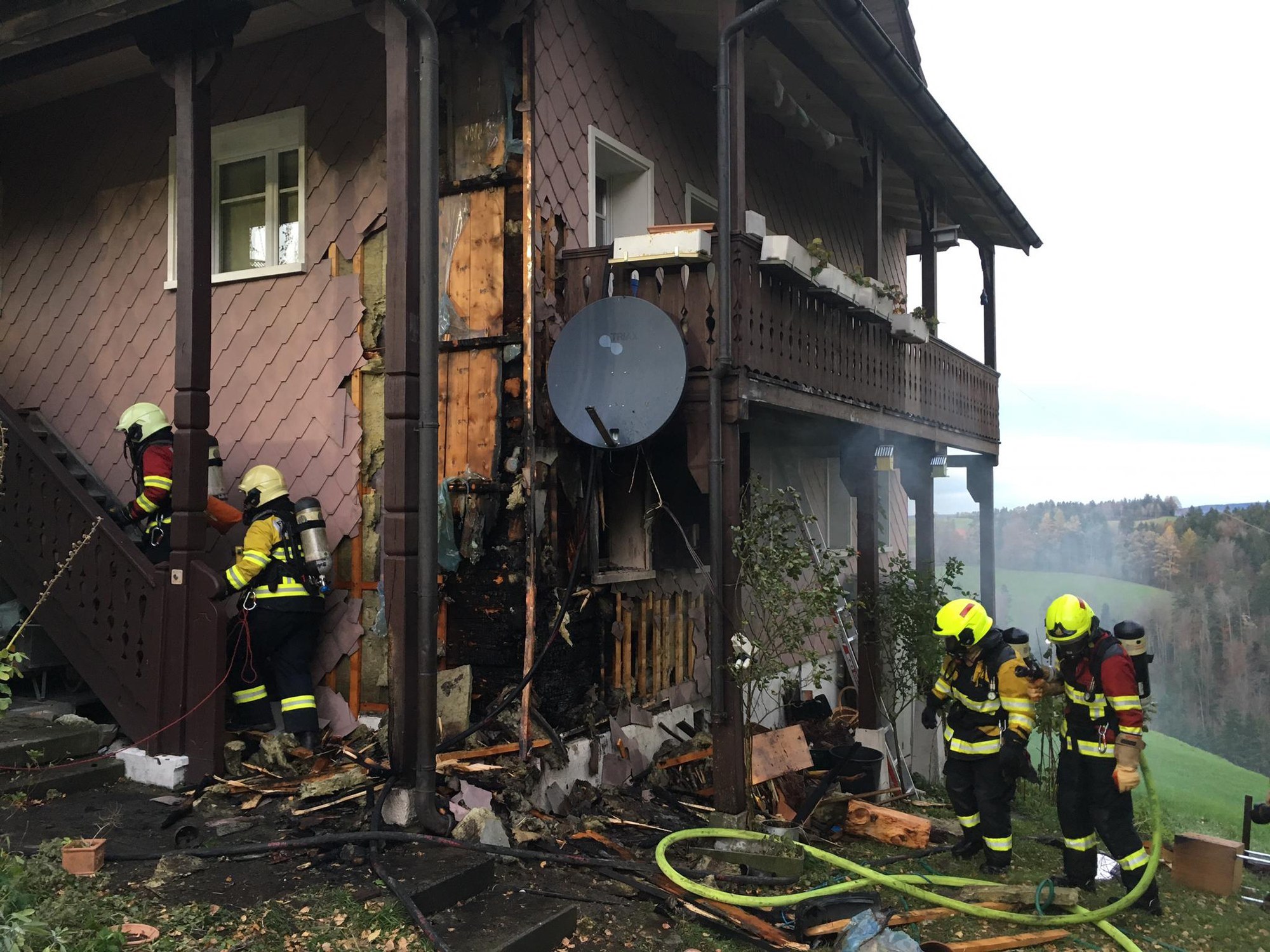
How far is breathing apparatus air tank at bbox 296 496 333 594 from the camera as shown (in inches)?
292

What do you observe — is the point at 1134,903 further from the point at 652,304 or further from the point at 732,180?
the point at 732,180

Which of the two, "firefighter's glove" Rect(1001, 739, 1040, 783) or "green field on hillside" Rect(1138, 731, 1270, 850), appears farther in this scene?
"green field on hillside" Rect(1138, 731, 1270, 850)

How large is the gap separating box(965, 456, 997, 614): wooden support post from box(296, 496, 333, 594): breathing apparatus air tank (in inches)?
431

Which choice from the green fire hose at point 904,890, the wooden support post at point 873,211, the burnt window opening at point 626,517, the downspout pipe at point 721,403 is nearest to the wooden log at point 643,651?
the burnt window opening at point 626,517

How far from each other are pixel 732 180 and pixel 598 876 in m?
4.97

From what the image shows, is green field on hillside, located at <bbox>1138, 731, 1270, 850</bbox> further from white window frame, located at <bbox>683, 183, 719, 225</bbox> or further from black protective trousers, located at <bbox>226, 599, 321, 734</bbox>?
black protective trousers, located at <bbox>226, 599, 321, 734</bbox>

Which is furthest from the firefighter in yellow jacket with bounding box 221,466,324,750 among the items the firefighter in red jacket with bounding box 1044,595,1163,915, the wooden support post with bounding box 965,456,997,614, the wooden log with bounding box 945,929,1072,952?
the wooden support post with bounding box 965,456,997,614

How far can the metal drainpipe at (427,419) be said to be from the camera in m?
5.46

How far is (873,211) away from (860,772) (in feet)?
18.1

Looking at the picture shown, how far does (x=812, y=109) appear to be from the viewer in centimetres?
1088

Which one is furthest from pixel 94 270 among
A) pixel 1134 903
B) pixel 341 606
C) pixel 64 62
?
pixel 1134 903

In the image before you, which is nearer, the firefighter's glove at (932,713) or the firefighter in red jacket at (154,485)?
the firefighter in red jacket at (154,485)

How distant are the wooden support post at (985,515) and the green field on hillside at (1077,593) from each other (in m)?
13.1

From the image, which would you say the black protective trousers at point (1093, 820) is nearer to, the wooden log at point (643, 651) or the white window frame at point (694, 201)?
the wooden log at point (643, 651)
